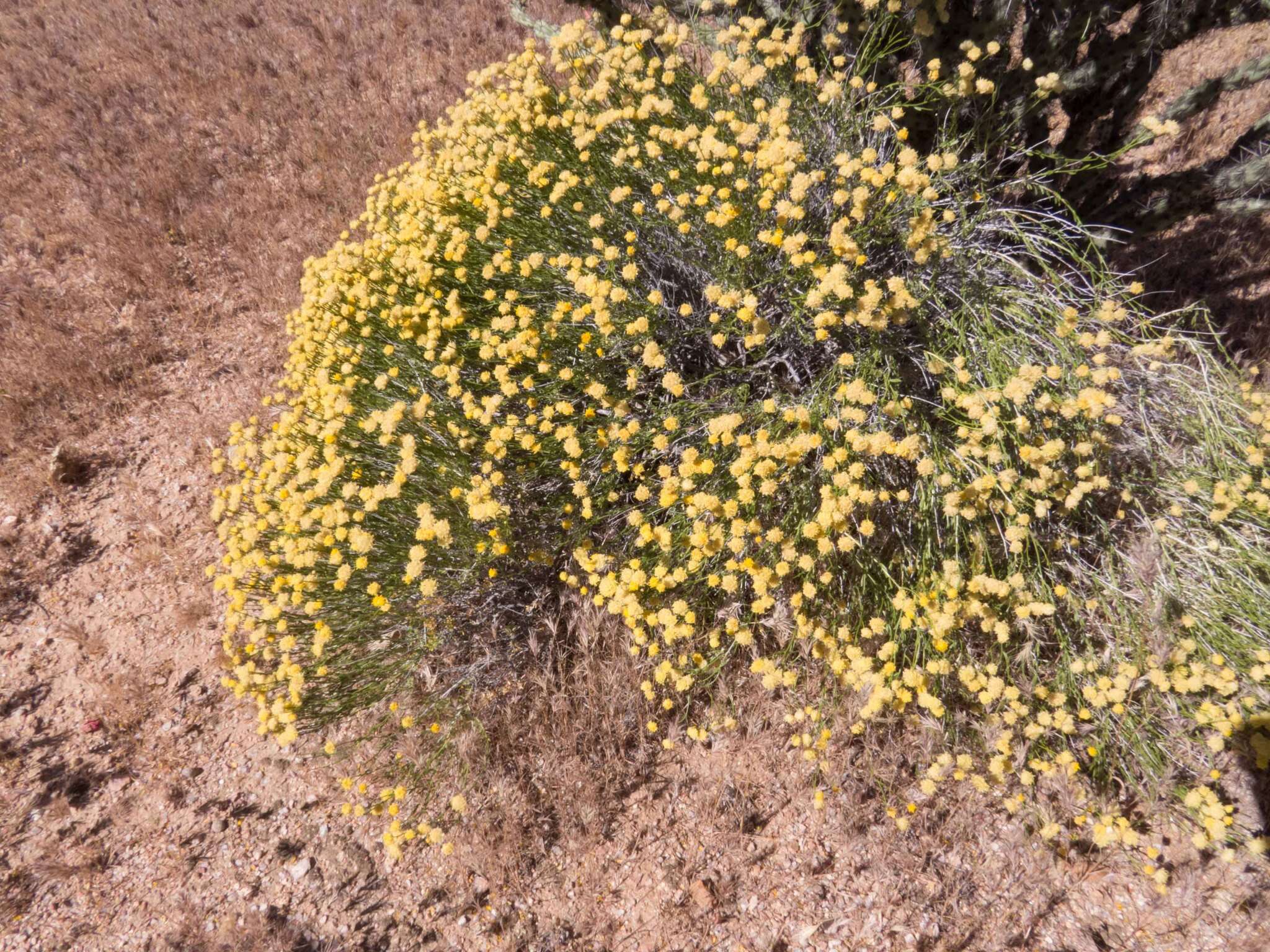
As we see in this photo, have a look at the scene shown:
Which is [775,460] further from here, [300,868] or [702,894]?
[300,868]

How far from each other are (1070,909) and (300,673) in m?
3.05

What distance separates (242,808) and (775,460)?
10.0 ft

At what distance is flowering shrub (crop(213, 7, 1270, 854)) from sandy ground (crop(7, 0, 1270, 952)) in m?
0.25

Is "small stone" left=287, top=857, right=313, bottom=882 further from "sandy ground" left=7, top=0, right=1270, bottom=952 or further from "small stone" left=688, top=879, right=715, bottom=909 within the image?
"small stone" left=688, top=879, right=715, bottom=909

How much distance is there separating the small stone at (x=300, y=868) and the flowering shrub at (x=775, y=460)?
334 mm

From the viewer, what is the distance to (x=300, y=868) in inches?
115

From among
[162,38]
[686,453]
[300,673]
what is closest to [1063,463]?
[686,453]

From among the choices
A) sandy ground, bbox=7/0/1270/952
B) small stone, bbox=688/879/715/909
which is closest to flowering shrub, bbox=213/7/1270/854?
sandy ground, bbox=7/0/1270/952

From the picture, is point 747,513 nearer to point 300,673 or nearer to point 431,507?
point 431,507

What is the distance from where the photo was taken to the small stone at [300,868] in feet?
9.56

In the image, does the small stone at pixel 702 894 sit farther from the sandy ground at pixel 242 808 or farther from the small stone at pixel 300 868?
the small stone at pixel 300 868

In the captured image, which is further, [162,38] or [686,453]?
[162,38]

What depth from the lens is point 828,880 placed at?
254cm

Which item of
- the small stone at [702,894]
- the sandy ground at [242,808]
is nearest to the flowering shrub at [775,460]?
the sandy ground at [242,808]
